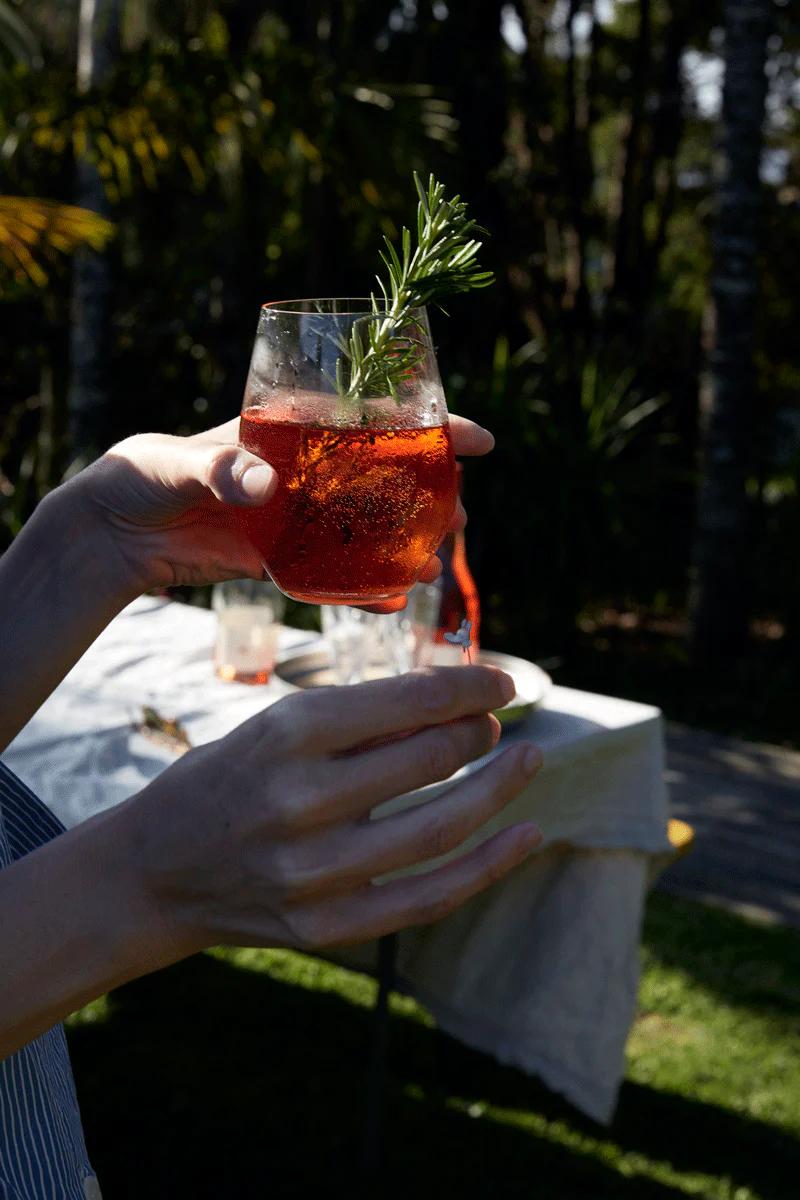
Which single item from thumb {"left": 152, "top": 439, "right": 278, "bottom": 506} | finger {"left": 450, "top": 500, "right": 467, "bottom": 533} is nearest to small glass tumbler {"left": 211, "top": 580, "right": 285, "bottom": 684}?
finger {"left": 450, "top": 500, "right": 467, "bottom": 533}

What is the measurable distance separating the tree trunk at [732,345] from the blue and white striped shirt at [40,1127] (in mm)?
6406

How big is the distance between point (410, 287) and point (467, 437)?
1.01 feet

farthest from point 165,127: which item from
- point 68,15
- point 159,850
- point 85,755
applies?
point 68,15

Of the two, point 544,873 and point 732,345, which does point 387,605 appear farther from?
point 732,345

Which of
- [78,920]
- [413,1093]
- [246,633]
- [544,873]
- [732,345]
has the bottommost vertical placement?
[413,1093]

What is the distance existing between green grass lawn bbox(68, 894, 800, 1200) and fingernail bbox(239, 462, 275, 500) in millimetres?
2446

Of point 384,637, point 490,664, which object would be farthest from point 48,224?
point 490,664

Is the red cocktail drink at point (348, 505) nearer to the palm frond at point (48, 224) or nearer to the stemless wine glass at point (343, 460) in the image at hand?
the stemless wine glass at point (343, 460)

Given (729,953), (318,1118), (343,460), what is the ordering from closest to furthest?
(343,460), (318,1118), (729,953)

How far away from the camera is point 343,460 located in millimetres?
1151

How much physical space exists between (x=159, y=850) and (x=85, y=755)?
1.81m

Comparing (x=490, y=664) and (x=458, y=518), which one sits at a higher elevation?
(x=458, y=518)

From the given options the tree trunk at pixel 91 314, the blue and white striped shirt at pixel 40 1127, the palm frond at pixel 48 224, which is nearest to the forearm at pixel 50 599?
the blue and white striped shirt at pixel 40 1127

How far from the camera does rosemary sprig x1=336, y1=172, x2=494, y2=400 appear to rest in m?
1.16
